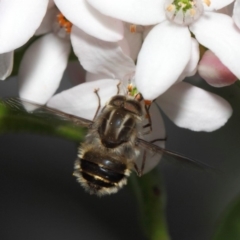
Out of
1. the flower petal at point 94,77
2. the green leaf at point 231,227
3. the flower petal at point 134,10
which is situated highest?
the flower petal at point 134,10

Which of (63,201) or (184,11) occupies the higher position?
(184,11)

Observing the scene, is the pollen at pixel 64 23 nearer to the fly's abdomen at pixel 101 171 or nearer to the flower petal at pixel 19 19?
the flower petal at pixel 19 19

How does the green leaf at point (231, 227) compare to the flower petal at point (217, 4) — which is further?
the green leaf at point (231, 227)

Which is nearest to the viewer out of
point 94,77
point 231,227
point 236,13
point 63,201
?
point 236,13

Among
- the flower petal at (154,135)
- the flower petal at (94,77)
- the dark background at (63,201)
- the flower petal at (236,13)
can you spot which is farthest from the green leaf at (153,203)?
the dark background at (63,201)

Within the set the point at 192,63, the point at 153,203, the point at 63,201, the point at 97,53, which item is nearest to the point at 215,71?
the point at 192,63

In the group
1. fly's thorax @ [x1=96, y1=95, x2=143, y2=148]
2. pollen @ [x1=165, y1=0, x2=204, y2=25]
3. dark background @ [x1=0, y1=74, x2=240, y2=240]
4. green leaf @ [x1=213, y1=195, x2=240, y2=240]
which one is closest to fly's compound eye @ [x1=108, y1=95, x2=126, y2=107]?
fly's thorax @ [x1=96, y1=95, x2=143, y2=148]

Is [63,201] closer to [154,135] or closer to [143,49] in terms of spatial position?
[154,135]
